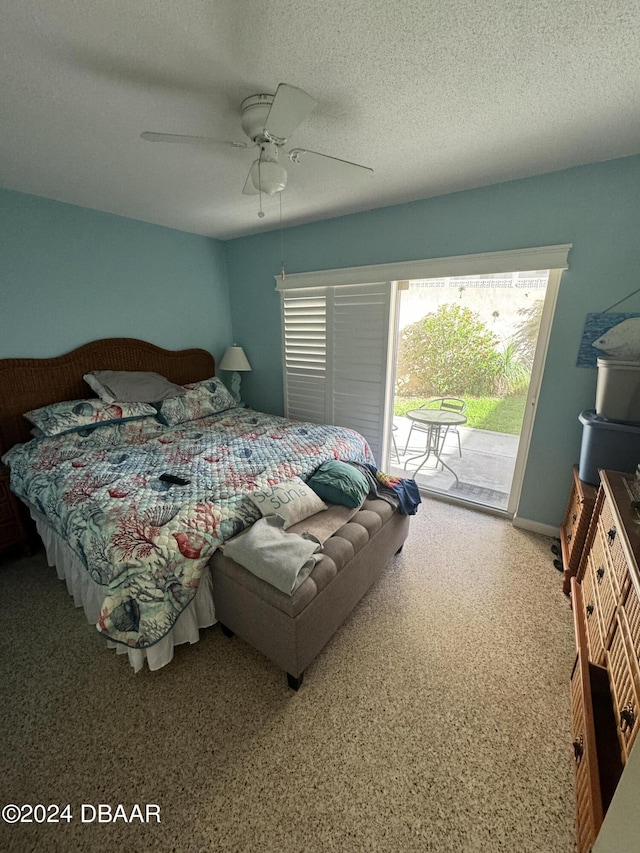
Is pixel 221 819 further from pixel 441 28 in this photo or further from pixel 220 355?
pixel 220 355

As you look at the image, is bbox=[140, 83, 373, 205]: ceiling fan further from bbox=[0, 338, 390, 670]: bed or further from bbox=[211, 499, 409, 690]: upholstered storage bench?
bbox=[211, 499, 409, 690]: upholstered storage bench

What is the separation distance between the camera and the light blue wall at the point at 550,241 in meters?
1.92

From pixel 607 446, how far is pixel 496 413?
3.66 m

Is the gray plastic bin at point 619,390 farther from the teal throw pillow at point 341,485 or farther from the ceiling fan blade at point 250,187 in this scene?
the ceiling fan blade at point 250,187

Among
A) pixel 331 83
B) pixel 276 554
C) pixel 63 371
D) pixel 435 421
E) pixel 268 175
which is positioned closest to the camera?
pixel 331 83

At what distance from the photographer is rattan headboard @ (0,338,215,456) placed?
2.36 meters

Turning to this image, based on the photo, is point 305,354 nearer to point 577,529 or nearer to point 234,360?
point 234,360

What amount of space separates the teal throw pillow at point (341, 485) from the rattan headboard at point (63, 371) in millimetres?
2098

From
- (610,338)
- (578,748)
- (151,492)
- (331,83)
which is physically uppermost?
(331,83)

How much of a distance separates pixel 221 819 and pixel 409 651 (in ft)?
3.08

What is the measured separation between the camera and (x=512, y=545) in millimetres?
2381

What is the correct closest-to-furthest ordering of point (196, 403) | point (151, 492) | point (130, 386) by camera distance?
point (151, 492), point (130, 386), point (196, 403)

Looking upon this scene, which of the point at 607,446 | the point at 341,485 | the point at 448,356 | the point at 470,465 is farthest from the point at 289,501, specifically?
the point at 448,356

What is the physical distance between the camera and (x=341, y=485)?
1.91 metres
